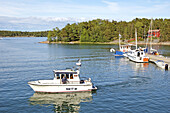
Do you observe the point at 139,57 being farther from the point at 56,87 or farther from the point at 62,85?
the point at 56,87

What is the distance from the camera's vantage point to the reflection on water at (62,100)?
2749 centimetres

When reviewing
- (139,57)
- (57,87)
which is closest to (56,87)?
(57,87)

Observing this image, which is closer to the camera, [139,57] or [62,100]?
[62,100]

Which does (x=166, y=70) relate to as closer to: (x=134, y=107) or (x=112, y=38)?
(x=134, y=107)

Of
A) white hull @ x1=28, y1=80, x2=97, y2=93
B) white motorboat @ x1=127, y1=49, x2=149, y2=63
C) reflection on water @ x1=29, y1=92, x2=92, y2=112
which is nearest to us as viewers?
reflection on water @ x1=29, y1=92, x2=92, y2=112

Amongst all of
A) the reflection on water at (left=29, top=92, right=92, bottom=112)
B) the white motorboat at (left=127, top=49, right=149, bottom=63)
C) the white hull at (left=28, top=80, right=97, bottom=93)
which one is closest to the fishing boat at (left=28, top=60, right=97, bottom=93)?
the white hull at (left=28, top=80, right=97, bottom=93)

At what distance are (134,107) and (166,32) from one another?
497 feet

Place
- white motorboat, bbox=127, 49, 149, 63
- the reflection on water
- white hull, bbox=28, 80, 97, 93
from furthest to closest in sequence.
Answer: white motorboat, bbox=127, 49, 149, 63
white hull, bbox=28, 80, 97, 93
the reflection on water

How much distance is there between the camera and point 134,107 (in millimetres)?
27016

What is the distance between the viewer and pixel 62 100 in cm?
3014

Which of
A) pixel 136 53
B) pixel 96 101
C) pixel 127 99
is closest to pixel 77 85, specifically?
pixel 96 101

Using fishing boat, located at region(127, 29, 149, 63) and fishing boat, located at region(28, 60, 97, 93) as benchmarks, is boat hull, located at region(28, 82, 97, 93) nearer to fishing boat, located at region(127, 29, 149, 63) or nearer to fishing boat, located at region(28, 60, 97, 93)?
fishing boat, located at region(28, 60, 97, 93)

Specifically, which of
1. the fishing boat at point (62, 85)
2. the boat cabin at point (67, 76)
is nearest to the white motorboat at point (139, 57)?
the fishing boat at point (62, 85)

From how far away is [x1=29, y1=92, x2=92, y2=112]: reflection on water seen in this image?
27494 mm
